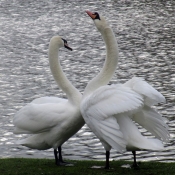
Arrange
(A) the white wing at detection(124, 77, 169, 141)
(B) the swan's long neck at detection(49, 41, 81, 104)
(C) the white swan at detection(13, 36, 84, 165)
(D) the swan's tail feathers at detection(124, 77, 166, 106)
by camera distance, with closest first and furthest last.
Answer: (D) the swan's tail feathers at detection(124, 77, 166, 106) < (A) the white wing at detection(124, 77, 169, 141) < (C) the white swan at detection(13, 36, 84, 165) < (B) the swan's long neck at detection(49, 41, 81, 104)

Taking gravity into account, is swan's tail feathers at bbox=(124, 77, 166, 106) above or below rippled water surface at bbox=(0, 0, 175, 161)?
above

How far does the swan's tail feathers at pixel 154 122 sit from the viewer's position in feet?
22.5

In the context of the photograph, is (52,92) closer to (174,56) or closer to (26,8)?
(174,56)

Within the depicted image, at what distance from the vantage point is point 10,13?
32531 mm

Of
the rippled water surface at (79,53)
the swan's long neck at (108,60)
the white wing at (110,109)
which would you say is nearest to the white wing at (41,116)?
the swan's long neck at (108,60)

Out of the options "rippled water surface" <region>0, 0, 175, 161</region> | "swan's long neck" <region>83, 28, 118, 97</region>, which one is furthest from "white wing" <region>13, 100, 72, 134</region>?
"rippled water surface" <region>0, 0, 175, 161</region>

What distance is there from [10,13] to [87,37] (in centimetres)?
929

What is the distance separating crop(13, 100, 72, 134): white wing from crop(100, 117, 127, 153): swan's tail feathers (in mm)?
1022

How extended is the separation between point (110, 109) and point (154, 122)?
73 cm

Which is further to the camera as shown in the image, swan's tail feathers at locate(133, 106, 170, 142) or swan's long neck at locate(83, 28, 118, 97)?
swan's long neck at locate(83, 28, 118, 97)

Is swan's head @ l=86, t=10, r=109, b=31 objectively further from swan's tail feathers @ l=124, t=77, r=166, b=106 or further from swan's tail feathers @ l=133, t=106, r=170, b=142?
swan's tail feathers @ l=133, t=106, r=170, b=142

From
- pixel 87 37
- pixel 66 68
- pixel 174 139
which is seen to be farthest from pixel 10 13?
pixel 174 139

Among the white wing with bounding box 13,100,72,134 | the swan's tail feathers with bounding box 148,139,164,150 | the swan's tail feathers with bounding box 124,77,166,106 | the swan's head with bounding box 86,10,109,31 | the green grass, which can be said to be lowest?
the green grass

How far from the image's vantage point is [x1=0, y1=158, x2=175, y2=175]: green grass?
6.94 meters
